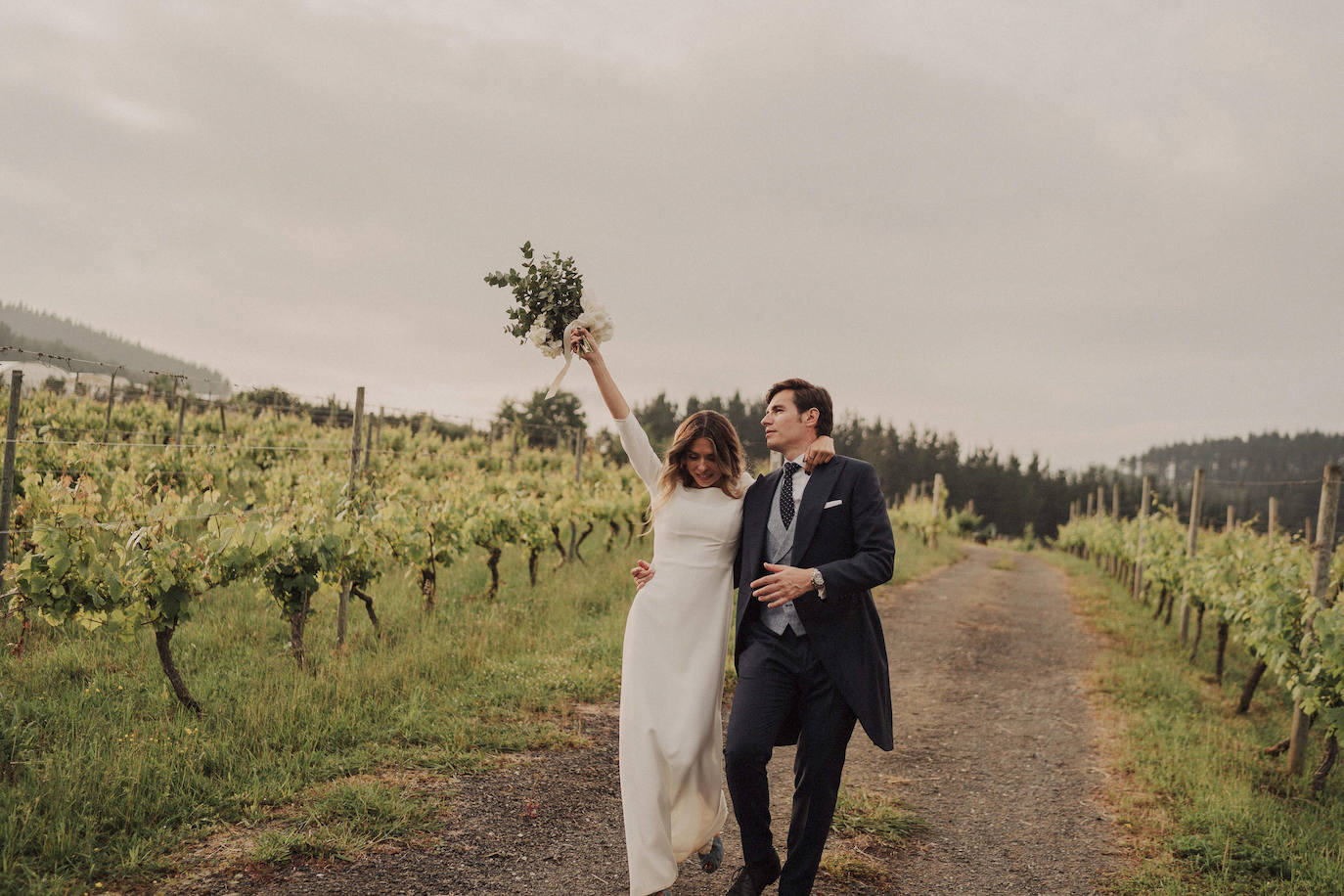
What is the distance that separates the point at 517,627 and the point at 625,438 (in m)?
4.50

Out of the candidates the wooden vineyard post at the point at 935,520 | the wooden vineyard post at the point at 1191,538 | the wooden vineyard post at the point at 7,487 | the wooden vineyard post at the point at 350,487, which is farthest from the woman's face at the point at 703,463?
the wooden vineyard post at the point at 935,520

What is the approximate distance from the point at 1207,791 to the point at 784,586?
3.72 m

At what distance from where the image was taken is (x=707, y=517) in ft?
10.3

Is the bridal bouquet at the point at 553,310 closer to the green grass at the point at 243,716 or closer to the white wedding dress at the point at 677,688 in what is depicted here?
the white wedding dress at the point at 677,688

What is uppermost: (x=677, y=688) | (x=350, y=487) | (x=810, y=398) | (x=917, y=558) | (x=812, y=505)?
(x=810, y=398)

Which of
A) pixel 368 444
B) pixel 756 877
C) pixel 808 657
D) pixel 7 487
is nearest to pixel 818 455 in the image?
pixel 808 657

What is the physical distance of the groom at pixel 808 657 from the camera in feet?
9.29

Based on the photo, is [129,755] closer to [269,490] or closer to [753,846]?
[753,846]

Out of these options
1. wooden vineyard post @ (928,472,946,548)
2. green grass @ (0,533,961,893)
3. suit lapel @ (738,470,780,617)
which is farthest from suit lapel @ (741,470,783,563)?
wooden vineyard post @ (928,472,946,548)

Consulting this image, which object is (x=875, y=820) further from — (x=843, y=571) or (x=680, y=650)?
(x=843, y=571)

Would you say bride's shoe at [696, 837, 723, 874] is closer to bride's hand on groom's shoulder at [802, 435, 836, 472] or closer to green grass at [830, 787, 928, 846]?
green grass at [830, 787, 928, 846]

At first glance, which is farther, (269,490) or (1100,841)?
(269,490)

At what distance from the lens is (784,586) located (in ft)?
8.97

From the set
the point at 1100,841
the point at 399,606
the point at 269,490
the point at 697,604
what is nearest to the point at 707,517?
the point at 697,604
